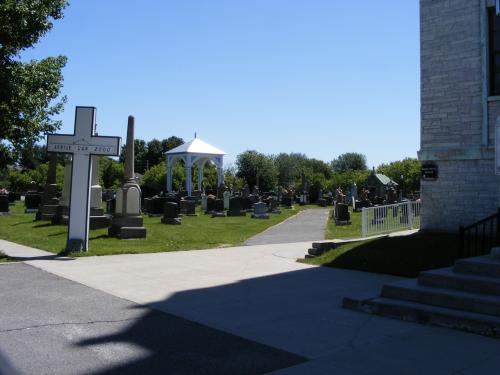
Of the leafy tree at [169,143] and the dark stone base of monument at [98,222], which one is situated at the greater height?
the leafy tree at [169,143]

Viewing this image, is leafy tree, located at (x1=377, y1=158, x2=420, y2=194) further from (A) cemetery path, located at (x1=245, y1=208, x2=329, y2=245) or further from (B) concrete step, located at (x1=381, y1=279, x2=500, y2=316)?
(B) concrete step, located at (x1=381, y1=279, x2=500, y2=316)

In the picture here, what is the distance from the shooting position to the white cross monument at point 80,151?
41.3 ft

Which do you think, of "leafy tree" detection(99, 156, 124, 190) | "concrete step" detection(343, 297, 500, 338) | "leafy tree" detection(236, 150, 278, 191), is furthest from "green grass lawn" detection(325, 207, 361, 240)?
"leafy tree" detection(99, 156, 124, 190)

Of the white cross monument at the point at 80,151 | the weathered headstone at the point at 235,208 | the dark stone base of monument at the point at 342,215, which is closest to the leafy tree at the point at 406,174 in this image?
the weathered headstone at the point at 235,208

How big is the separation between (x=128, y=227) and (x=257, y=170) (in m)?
57.1

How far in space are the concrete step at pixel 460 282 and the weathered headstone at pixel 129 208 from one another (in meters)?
10.9

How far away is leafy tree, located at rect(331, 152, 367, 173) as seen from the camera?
125625 mm

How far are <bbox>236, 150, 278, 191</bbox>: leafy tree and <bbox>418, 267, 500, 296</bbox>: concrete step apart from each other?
62.3 meters

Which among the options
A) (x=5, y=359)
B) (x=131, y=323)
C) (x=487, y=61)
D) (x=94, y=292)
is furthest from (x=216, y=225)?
(x=5, y=359)

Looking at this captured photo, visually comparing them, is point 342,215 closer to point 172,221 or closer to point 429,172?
point 172,221

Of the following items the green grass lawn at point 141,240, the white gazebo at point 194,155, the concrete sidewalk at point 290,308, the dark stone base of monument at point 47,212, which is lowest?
the concrete sidewalk at point 290,308

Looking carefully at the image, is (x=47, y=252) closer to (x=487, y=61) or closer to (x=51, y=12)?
(x=51, y=12)

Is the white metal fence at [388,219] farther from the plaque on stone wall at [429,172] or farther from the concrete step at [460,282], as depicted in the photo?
the concrete step at [460,282]

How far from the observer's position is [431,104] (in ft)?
43.2
